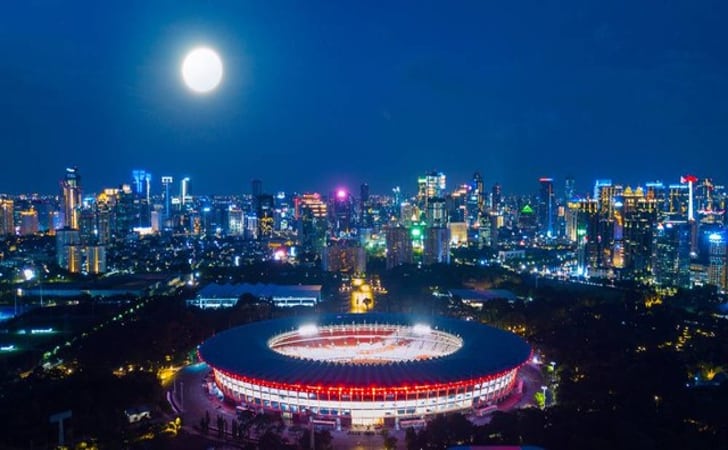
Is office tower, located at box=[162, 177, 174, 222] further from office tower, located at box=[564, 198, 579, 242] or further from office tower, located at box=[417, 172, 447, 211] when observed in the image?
office tower, located at box=[564, 198, 579, 242]

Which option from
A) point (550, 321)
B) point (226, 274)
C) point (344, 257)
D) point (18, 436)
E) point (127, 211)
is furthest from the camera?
point (127, 211)

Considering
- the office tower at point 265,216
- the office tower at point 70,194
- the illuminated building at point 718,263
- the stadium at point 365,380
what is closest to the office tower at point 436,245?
the illuminated building at point 718,263

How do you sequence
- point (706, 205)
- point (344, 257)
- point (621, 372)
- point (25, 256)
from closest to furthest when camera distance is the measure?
point (621, 372) < point (344, 257) < point (25, 256) < point (706, 205)

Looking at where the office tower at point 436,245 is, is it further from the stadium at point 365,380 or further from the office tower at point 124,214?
the office tower at point 124,214

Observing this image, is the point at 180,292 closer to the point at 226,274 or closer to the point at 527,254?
the point at 226,274

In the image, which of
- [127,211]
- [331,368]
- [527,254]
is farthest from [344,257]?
[127,211]
